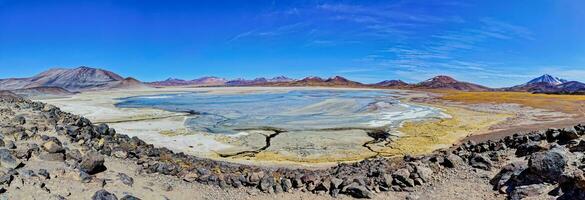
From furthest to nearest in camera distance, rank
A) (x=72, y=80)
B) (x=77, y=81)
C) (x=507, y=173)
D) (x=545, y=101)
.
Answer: (x=72, y=80) < (x=77, y=81) < (x=545, y=101) < (x=507, y=173)

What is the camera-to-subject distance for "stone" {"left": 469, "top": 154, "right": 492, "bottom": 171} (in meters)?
9.94

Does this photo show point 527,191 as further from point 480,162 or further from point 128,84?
point 128,84

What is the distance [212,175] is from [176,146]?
1028cm

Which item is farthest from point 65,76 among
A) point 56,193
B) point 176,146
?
point 56,193

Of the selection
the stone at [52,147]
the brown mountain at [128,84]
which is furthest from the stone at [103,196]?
the brown mountain at [128,84]

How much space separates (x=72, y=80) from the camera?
177125 millimetres

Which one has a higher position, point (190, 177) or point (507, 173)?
point (507, 173)

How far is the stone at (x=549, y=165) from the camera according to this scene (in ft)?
26.4

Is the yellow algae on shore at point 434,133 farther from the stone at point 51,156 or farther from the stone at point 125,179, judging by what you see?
the stone at point 51,156

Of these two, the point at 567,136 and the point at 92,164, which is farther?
the point at 567,136

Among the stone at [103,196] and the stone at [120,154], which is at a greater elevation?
the stone at [120,154]

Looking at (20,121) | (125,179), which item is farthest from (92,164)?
(20,121)

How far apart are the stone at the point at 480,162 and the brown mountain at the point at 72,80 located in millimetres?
166746

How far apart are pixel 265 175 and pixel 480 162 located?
16.7 ft
